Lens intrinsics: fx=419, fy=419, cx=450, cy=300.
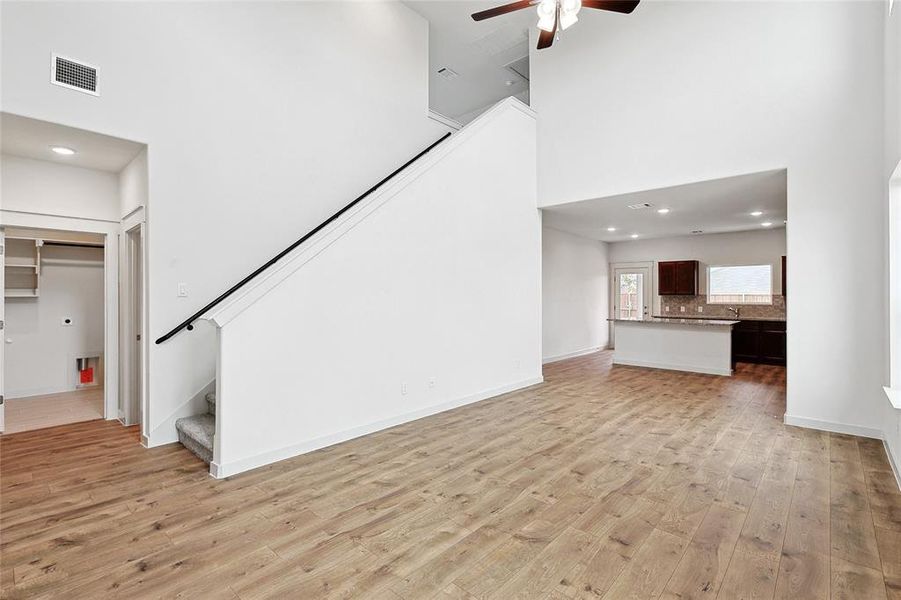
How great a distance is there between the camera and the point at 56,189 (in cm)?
426

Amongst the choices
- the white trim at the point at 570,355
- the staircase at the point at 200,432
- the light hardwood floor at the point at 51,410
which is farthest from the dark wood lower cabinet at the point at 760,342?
the light hardwood floor at the point at 51,410

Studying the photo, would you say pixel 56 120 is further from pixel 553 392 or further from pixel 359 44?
pixel 553 392

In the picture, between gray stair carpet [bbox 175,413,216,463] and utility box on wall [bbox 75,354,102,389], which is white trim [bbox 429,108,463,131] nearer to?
gray stair carpet [bbox 175,413,216,463]

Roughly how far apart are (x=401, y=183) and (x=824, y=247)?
14.3 feet

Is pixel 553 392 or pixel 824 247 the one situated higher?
pixel 824 247

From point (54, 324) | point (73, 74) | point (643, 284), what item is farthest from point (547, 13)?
point (643, 284)

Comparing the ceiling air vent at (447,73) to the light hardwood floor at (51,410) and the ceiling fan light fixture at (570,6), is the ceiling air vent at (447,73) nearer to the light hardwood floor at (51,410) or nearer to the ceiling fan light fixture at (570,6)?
the ceiling fan light fixture at (570,6)

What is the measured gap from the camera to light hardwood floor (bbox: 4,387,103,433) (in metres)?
4.40

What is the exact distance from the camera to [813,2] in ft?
14.1

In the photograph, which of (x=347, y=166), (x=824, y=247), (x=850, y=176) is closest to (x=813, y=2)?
(x=850, y=176)

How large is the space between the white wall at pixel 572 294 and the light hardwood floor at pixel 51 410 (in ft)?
22.7

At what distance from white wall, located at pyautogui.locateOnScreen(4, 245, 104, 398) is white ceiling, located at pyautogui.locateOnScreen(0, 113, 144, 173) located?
2260 mm

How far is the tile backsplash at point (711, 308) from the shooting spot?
8.88 meters

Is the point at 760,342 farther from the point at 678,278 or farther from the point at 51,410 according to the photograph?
the point at 51,410
